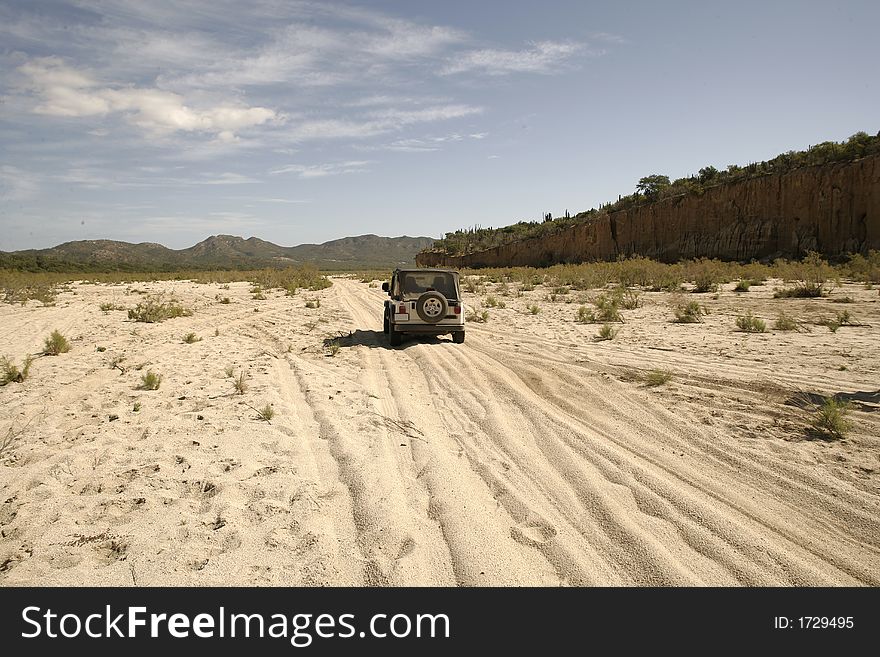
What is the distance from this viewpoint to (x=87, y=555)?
333cm

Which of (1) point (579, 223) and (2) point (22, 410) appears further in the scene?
(1) point (579, 223)

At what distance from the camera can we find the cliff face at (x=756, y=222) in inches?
1112

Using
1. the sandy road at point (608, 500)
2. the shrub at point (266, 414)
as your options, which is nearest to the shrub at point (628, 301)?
the sandy road at point (608, 500)

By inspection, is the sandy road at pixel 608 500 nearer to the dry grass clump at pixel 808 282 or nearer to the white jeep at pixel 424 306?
the white jeep at pixel 424 306

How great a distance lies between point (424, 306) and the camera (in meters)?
10.8

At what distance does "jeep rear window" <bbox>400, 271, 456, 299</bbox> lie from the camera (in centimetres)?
1133

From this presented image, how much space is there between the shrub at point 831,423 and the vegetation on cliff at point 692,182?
3340 centimetres

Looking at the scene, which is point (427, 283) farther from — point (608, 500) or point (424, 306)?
point (608, 500)

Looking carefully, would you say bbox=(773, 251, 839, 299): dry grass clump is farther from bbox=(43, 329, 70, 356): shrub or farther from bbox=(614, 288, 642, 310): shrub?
bbox=(43, 329, 70, 356): shrub

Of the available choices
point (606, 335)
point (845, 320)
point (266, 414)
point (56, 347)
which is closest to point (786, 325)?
point (845, 320)
